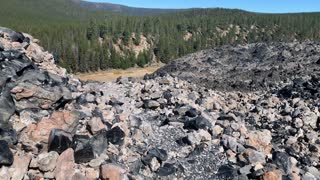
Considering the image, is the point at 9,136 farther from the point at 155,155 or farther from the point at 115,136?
the point at 155,155

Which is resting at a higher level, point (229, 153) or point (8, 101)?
point (8, 101)

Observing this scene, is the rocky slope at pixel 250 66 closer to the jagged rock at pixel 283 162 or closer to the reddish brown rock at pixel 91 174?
the jagged rock at pixel 283 162

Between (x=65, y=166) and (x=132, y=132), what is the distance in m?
4.64

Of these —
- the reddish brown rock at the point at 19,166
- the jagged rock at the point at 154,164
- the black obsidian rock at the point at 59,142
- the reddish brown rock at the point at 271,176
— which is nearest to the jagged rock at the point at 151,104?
the jagged rock at the point at 154,164

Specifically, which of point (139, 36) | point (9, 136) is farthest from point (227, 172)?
point (139, 36)

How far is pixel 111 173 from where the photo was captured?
49.3 ft

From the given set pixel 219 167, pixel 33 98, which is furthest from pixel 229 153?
pixel 33 98

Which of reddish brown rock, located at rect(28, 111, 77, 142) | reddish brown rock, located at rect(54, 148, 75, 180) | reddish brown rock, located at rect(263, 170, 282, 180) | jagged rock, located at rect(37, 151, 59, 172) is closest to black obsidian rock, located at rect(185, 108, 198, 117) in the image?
reddish brown rock, located at rect(263, 170, 282, 180)

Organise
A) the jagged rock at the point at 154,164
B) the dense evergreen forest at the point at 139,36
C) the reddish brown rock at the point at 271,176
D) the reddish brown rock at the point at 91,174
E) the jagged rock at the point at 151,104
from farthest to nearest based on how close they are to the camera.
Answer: the dense evergreen forest at the point at 139,36 → the jagged rock at the point at 151,104 → the jagged rock at the point at 154,164 → the reddish brown rock at the point at 271,176 → the reddish brown rock at the point at 91,174

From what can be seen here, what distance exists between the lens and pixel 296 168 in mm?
18609

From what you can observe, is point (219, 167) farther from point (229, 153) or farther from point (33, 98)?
point (33, 98)

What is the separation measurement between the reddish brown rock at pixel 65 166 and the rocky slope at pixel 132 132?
0.03 metres

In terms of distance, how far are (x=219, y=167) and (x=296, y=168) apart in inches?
138

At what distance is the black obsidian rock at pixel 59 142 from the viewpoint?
1534cm
